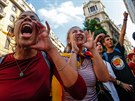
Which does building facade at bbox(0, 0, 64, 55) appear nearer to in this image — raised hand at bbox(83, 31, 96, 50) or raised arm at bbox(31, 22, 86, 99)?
raised hand at bbox(83, 31, 96, 50)

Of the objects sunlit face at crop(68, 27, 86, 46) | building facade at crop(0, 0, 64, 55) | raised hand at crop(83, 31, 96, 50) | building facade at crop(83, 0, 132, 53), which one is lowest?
raised hand at crop(83, 31, 96, 50)

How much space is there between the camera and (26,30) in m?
1.75

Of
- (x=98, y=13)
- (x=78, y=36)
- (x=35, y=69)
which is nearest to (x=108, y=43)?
(x=78, y=36)

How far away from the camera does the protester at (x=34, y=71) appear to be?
4.82ft

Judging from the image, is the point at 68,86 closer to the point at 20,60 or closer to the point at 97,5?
the point at 20,60

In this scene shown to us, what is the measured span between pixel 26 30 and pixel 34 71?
1.25 ft

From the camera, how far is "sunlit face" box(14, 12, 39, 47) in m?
1.67

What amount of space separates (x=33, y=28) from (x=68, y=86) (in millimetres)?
570

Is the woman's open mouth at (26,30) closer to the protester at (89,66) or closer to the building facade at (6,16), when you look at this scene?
the protester at (89,66)

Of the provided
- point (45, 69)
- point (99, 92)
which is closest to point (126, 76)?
point (99, 92)

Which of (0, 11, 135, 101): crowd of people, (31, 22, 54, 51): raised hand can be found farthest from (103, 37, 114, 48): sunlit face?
(31, 22, 54, 51): raised hand

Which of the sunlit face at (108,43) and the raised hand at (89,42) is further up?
the sunlit face at (108,43)

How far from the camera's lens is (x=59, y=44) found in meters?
48.8

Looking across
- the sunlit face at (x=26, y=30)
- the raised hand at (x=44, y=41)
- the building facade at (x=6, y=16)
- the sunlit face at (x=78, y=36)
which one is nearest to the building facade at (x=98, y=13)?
the building facade at (x=6, y=16)
